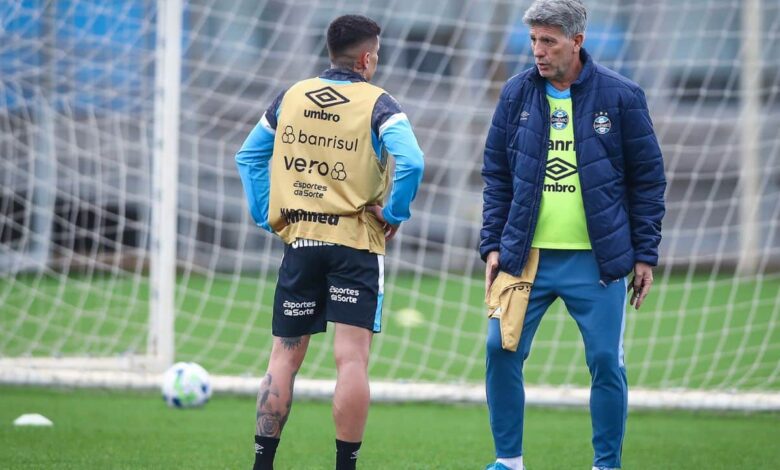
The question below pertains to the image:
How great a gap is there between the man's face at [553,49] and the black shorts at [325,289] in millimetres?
853

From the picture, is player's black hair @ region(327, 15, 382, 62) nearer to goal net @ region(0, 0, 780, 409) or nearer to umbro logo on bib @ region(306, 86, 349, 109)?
umbro logo on bib @ region(306, 86, 349, 109)

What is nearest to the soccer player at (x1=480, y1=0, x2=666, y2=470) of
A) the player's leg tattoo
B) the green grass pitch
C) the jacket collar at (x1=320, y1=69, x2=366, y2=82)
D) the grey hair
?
the grey hair

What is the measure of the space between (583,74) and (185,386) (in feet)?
9.93

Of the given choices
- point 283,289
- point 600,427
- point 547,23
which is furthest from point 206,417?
point 547,23

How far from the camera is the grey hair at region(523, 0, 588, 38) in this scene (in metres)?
3.97

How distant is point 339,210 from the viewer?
3.98m

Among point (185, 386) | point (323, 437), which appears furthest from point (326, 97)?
point (185, 386)

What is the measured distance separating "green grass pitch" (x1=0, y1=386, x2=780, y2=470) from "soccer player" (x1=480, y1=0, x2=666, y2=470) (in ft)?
3.10

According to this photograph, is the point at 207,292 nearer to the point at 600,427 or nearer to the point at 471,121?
the point at 471,121

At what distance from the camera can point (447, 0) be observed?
14594 millimetres

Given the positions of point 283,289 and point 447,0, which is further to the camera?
point 447,0

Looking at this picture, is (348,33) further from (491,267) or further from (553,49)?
(491,267)

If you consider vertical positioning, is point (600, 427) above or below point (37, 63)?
below

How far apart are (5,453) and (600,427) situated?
2.49m
